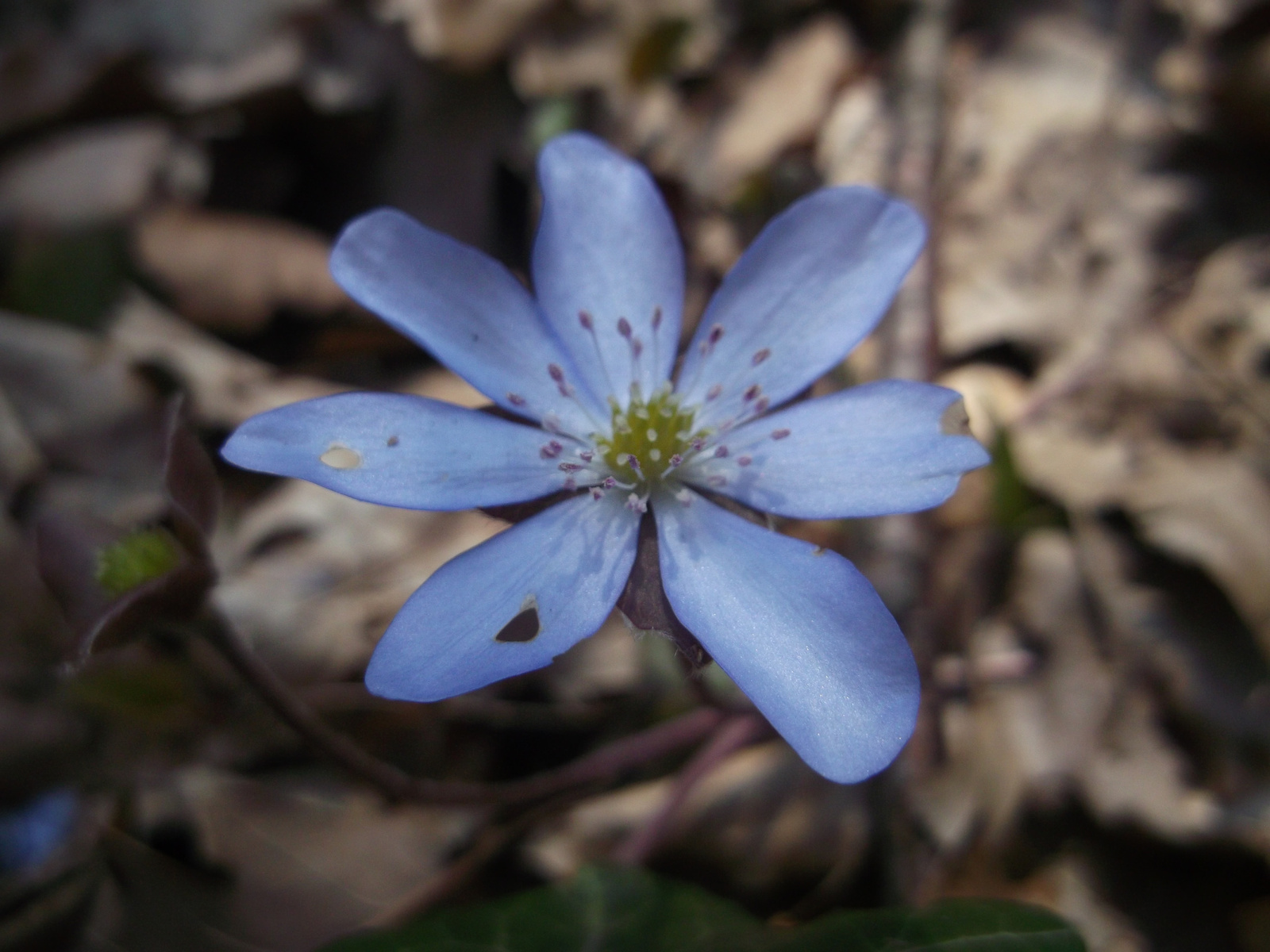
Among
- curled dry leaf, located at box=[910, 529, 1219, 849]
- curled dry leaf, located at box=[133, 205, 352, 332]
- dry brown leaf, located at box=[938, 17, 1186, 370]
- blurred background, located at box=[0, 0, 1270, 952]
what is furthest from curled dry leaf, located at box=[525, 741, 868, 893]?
curled dry leaf, located at box=[133, 205, 352, 332]

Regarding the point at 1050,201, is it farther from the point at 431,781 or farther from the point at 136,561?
the point at 136,561

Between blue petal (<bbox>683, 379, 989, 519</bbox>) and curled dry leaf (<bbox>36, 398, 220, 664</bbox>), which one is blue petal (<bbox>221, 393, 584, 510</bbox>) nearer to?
curled dry leaf (<bbox>36, 398, 220, 664</bbox>)

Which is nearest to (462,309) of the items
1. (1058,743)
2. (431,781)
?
(431,781)

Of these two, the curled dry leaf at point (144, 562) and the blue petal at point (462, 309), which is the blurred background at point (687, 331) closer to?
the curled dry leaf at point (144, 562)

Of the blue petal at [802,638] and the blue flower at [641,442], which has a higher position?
the blue flower at [641,442]

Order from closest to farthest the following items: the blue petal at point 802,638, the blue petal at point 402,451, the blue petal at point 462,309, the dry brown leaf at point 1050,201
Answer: the blue petal at point 802,638 < the blue petal at point 402,451 < the blue petal at point 462,309 < the dry brown leaf at point 1050,201

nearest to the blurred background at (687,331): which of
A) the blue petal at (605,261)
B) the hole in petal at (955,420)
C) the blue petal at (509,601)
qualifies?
the blue petal at (509,601)
